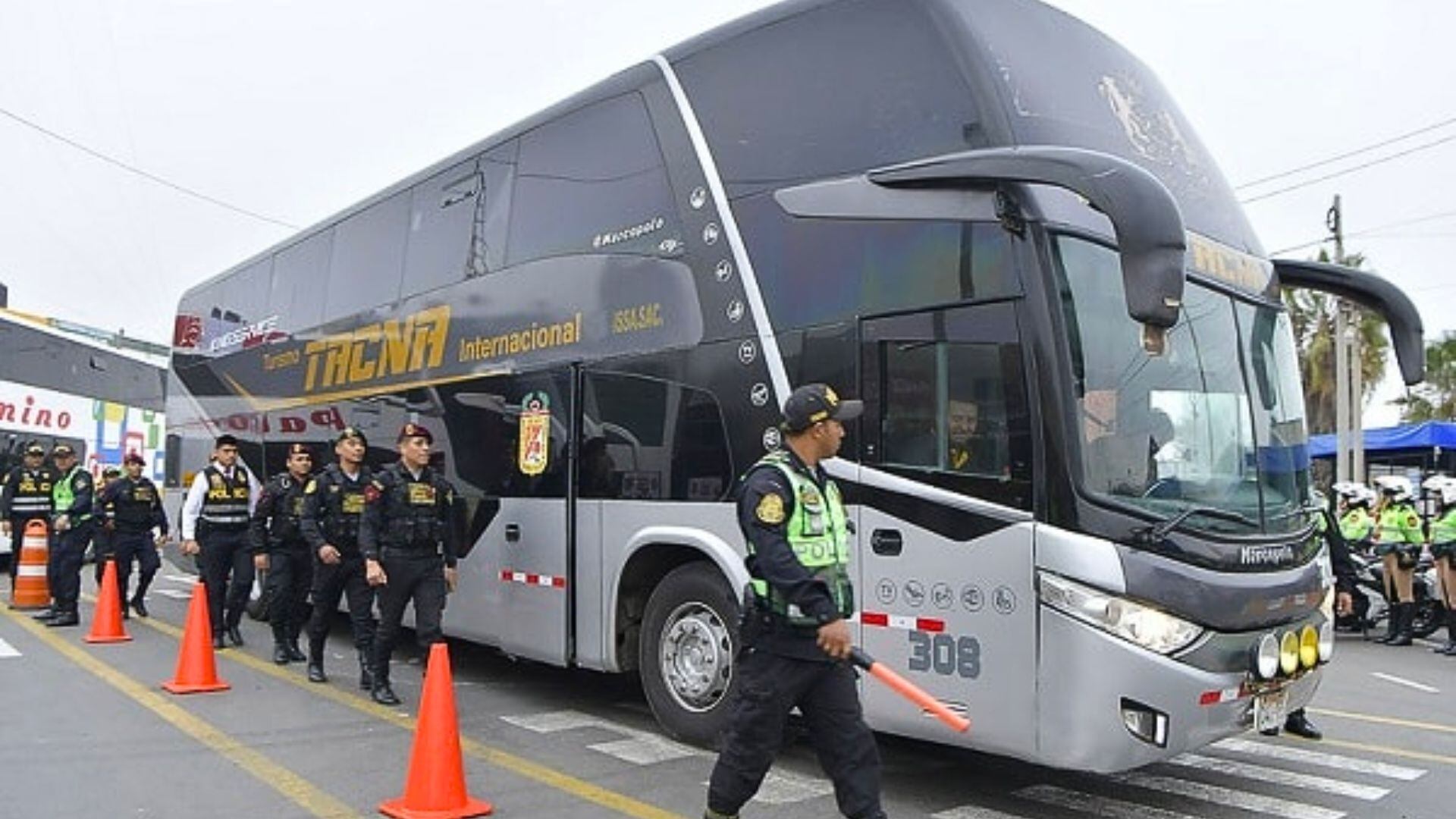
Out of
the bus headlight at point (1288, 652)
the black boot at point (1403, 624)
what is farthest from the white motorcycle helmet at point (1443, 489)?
the bus headlight at point (1288, 652)

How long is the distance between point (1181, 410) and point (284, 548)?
7.27 m

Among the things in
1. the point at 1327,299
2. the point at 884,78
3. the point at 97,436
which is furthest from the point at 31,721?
the point at 1327,299

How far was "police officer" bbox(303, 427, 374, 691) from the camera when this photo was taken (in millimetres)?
8500

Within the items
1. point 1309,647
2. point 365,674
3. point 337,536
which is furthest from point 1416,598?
point 337,536

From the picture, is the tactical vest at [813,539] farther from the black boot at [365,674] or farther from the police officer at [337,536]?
the police officer at [337,536]

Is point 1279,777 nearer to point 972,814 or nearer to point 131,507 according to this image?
point 972,814

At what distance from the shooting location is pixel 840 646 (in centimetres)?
411

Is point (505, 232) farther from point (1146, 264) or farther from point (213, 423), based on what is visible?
point (213, 423)

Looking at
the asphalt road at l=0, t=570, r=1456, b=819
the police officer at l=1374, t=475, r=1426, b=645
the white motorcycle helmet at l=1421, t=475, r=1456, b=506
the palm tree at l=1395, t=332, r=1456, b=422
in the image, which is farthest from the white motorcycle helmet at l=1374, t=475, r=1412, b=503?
the palm tree at l=1395, t=332, r=1456, b=422

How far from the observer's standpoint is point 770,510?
4.29 m

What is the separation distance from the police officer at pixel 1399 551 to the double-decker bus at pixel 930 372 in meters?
7.17

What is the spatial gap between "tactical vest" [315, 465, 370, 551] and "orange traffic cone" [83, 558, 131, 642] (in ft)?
10.7

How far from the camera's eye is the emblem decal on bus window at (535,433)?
7547 mm

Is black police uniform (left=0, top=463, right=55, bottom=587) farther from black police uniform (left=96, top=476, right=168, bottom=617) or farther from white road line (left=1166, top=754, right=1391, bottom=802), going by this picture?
white road line (left=1166, top=754, right=1391, bottom=802)
